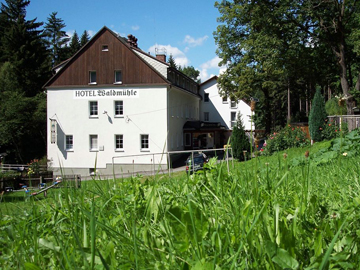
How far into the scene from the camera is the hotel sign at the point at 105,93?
114 feet

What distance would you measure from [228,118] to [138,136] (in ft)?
74.8

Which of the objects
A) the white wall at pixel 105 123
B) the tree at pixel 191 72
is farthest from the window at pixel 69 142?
the tree at pixel 191 72

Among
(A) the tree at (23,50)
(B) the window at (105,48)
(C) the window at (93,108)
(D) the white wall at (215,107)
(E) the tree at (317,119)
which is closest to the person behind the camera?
(E) the tree at (317,119)

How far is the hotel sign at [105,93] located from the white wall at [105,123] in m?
0.14

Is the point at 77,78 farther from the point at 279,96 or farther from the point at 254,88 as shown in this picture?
the point at 279,96

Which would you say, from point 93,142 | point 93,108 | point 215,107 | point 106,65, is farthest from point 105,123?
point 215,107

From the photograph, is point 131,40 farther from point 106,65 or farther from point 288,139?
point 288,139

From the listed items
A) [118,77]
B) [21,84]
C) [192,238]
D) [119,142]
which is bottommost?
[192,238]

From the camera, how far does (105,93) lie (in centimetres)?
3541

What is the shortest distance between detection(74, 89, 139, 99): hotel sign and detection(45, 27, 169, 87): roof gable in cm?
74

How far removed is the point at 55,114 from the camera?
3638 cm

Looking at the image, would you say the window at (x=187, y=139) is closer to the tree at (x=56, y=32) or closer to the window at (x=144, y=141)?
the window at (x=144, y=141)

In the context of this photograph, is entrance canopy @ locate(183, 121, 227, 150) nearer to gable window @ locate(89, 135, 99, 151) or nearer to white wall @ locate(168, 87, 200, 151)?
white wall @ locate(168, 87, 200, 151)

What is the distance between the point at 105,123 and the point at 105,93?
2911 millimetres
